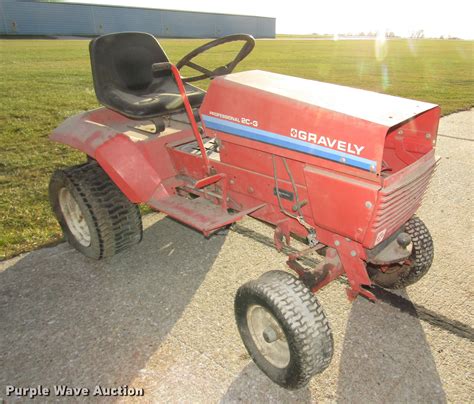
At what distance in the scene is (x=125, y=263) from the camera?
3209 millimetres

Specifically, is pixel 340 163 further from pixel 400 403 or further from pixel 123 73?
pixel 123 73

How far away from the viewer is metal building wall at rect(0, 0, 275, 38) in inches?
1658

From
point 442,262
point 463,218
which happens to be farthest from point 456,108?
point 442,262

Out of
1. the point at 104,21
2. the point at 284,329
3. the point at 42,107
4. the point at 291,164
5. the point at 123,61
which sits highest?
the point at 123,61

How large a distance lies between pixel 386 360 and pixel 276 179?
119 centimetres

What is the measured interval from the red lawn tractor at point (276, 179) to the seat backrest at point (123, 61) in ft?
0.05

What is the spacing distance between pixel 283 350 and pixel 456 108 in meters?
8.56

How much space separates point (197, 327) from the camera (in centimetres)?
257

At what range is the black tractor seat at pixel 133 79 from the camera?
3.27m

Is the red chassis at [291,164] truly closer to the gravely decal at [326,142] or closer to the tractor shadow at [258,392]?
the gravely decal at [326,142]

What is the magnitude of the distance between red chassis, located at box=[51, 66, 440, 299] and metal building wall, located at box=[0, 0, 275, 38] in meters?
45.6

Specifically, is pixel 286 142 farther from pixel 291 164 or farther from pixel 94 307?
pixel 94 307

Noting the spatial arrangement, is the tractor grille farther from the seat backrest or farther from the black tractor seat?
the seat backrest

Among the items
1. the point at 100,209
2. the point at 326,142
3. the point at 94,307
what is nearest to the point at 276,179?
the point at 326,142
